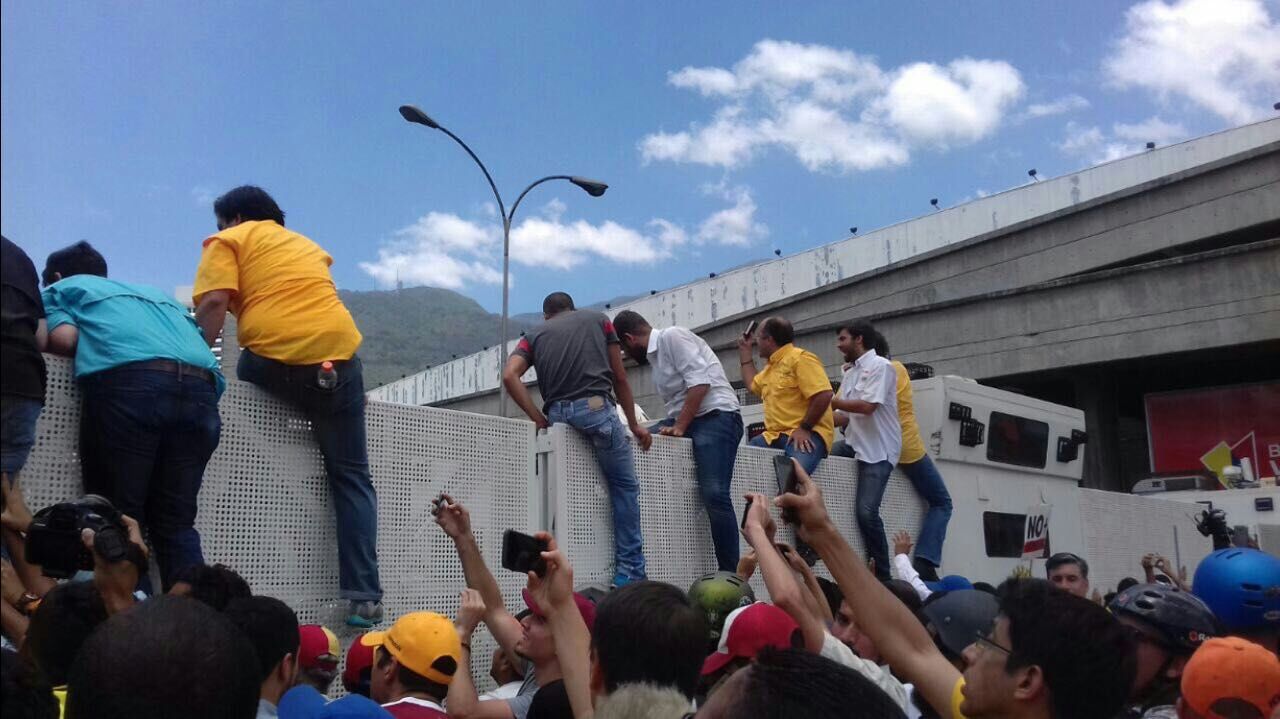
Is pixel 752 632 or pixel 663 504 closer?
pixel 752 632

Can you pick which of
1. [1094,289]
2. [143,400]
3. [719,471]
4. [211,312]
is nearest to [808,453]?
[719,471]

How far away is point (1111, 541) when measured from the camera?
13.1 meters

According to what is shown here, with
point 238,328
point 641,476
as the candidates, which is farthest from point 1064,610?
point 641,476

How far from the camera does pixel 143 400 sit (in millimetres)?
4352

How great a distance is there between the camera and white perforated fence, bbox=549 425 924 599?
6.57m

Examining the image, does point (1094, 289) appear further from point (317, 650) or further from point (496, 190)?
point (317, 650)

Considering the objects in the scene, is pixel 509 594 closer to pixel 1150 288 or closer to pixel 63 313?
pixel 63 313

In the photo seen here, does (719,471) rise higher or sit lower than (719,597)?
higher

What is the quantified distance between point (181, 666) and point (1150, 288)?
25817 mm

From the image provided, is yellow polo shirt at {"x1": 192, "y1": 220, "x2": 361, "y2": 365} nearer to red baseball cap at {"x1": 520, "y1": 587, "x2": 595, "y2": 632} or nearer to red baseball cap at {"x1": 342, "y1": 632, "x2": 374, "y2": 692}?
red baseball cap at {"x1": 342, "y1": 632, "x2": 374, "y2": 692}

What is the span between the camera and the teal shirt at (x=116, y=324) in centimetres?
441

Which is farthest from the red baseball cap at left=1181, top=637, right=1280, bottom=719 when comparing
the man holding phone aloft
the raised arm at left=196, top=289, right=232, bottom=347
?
the man holding phone aloft

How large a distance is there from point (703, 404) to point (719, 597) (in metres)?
2.87

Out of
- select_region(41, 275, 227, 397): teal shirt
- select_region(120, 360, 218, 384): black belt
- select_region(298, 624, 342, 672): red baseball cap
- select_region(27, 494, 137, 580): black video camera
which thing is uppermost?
select_region(41, 275, 227, 397): teal shirt
